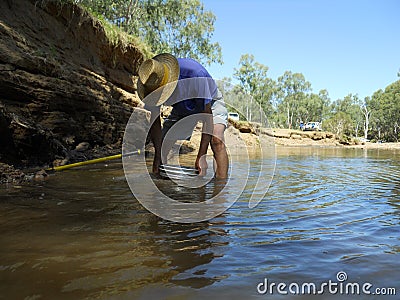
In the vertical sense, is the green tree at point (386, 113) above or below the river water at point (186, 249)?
above

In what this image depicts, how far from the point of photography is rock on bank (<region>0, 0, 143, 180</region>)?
521cm

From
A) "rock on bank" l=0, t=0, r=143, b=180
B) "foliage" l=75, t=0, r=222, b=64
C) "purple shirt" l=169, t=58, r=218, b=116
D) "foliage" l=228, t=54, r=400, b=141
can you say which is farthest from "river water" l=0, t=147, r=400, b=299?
"foliage" l=228, t=54, r=400, b=141

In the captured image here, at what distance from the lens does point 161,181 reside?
13.6 ft

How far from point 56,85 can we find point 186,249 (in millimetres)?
6181

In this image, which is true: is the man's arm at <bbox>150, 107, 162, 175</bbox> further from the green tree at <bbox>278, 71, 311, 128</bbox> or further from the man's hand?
the green tree at <bbox>278, 71, 311, 128</bbox>

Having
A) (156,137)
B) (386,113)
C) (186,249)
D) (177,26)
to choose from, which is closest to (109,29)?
(156,137)

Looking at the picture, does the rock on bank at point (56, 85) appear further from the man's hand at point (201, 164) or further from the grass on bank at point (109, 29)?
the man's hand at point (201, 164)

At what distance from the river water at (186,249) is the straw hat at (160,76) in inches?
53.8

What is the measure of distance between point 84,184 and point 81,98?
4.44 m

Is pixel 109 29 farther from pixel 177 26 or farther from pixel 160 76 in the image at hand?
pixel 177 26

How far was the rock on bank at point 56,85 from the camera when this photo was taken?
5.21 meters

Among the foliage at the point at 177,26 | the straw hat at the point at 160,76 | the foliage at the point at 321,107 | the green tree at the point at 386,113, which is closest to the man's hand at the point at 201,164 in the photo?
Result: the straw hat at the point at 160,76

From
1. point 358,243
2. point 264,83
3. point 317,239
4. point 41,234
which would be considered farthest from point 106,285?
point 264,83

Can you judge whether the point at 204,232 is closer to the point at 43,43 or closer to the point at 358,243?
the point at 358,243
